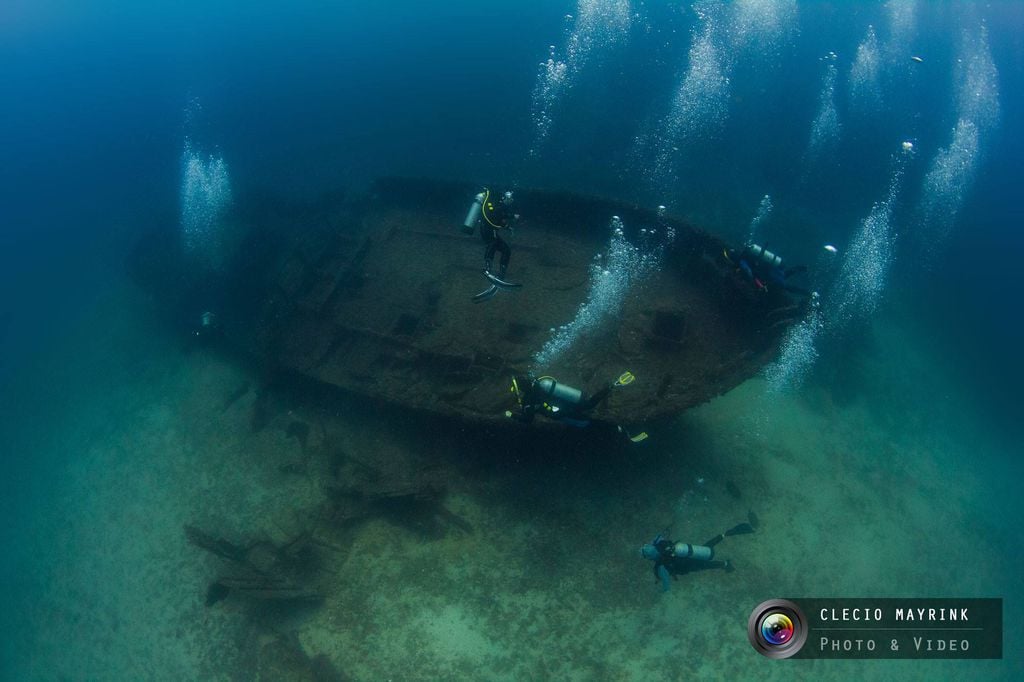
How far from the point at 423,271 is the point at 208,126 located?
23139 mm

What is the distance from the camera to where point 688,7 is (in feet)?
121

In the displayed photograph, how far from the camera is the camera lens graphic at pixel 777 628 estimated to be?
7.68m

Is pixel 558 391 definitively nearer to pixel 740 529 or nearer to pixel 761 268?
pixel 740 529

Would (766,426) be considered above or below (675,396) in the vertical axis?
below

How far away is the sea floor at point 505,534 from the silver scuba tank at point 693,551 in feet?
4.30

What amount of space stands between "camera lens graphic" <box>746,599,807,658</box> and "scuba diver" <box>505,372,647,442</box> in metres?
3.71

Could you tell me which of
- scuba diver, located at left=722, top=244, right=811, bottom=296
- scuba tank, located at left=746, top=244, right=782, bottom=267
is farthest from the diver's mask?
scuba tank, located at left=746, top=244, right=782, bottom=267

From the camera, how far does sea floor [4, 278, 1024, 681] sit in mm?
8086

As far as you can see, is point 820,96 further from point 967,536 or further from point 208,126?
point 208,126

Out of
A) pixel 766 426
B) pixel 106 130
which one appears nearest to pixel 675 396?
pixel 766 426

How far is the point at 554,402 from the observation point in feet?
25.7

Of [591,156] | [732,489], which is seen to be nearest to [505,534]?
[732,489]

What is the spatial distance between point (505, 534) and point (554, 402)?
9.91 ft

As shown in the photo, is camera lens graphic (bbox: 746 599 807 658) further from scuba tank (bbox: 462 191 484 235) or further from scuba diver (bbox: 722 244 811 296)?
scuba tank (bbox: 462 191 484 235)
